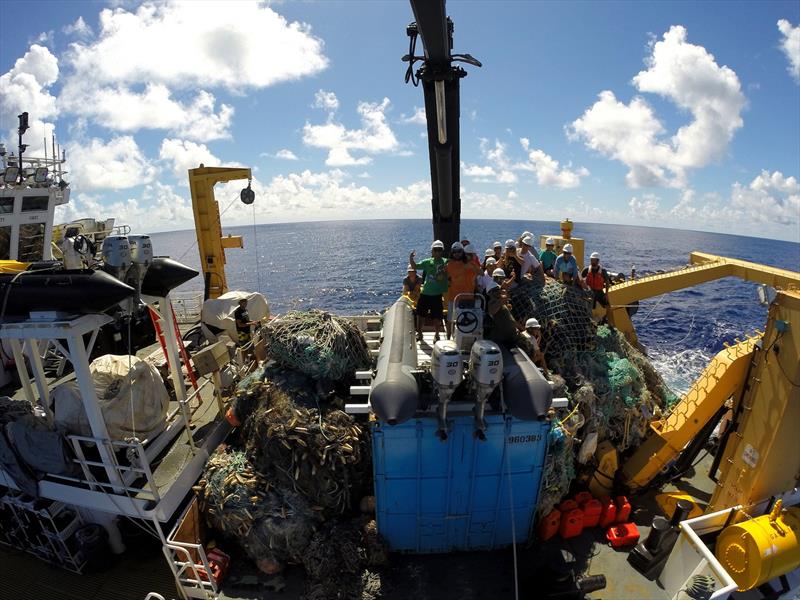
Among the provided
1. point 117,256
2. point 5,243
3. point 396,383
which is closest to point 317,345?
point 396,383

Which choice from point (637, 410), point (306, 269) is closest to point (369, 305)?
point (637, 410)

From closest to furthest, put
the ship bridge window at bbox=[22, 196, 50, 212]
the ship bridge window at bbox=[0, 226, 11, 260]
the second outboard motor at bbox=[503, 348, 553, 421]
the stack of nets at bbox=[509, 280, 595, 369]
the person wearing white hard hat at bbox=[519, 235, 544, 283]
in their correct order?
the second outboard motor at bbox=[503, 348, 553, 421] → the stack of nets at bbox=[509, 280, 595, 369] → the person wearing white hard hat at bbox=[519, 235, 544, 283] → the ship bridge window at bbox=[0, 226, 11, 260] → the ship bridge window at bbox=[22, 196, 50, 212]

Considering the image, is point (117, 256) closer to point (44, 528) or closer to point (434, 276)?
point (44, 528)

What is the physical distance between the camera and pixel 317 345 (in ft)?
25.2

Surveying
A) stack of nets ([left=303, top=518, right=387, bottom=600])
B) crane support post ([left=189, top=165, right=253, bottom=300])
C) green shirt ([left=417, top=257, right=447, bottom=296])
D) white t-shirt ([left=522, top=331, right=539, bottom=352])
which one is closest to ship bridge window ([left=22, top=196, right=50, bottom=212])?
crane support post ([left=189, top=165, right=253, bottom=300])

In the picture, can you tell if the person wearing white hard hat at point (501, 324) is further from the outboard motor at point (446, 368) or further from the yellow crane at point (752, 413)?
the yellow crane at point (752, 413)

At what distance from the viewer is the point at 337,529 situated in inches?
266

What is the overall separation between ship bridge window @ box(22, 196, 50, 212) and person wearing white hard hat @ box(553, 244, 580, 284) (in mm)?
15471

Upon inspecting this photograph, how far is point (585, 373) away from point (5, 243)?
16.3 meters

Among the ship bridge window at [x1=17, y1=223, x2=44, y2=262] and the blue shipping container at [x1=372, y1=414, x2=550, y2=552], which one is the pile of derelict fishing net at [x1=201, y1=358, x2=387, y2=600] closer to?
the blue shipping container at [x1=372, y1=414, x2=550, y2=552]

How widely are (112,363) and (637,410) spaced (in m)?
10.0

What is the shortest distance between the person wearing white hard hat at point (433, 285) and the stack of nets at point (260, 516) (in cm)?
387

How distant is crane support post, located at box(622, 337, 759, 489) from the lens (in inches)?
282

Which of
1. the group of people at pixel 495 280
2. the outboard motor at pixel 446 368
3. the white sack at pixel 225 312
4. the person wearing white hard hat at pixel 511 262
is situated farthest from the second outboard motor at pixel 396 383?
the white sack at pixel 225 312
